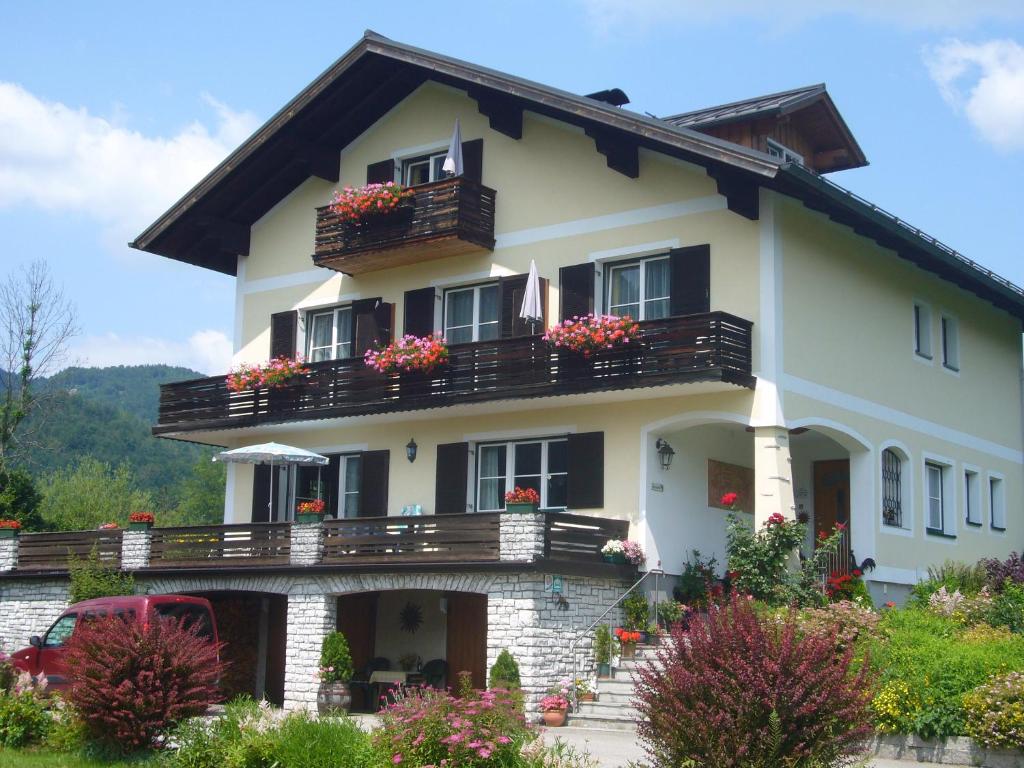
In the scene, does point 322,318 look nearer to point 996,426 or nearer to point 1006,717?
point 996,426

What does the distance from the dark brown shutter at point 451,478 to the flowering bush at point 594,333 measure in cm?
311

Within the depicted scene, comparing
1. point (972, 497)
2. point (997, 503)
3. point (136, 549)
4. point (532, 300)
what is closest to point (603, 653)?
point (532, 300)

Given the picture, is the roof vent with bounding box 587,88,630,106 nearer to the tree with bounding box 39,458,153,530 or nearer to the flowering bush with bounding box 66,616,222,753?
the flowering bush with bounding box 66,616,222,753

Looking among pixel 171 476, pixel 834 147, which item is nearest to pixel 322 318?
pixel 834 147

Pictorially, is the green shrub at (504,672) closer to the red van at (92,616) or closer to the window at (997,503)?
the red van at (92,616)

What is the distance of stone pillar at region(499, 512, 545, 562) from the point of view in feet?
62.4

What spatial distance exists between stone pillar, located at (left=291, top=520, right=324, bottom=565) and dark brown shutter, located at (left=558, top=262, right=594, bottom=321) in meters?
5.12

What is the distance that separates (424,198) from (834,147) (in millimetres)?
7827

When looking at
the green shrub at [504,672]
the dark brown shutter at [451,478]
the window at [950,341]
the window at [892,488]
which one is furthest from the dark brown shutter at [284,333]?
the window at [950,341]

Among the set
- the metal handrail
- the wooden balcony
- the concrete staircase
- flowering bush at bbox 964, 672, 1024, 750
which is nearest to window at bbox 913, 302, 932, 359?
the metal handrail

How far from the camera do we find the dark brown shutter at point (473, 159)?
945 inches

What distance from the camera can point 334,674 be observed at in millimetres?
20609

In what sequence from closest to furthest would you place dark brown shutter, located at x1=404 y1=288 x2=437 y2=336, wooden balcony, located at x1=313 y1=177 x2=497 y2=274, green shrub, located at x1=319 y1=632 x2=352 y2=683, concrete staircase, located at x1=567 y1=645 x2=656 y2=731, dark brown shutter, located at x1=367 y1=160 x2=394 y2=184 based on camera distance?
concrete staircase, located at x1=567 y1=645 x2=656 y2=731 → green shrub, located at x1=319 y1=632 x2=352 y2=683 → wooden balcony, located at x1=313 y1=177 x2=497 y2=274 → dark brown shutter, located at x1=404 y1=288 x2=437 y2=336 → dark brown shutter, located at x1=367 y1=160 x2=394 y2=184

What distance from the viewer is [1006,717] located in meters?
A: 13.9
